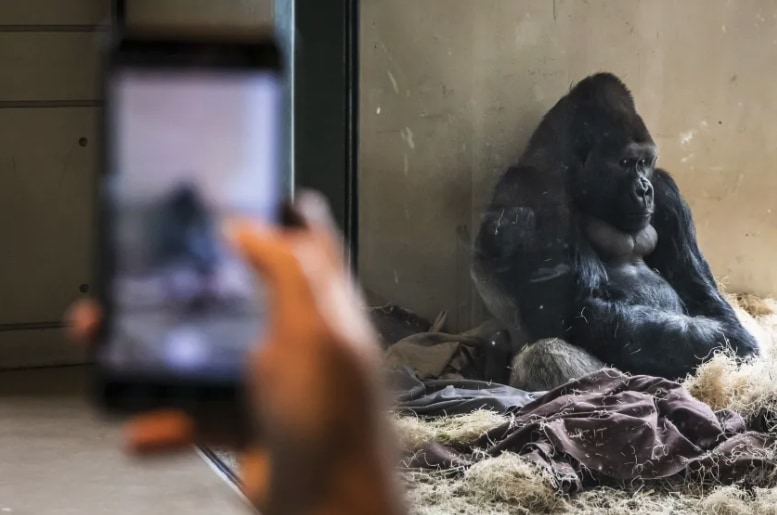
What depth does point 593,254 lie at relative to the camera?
253 cm

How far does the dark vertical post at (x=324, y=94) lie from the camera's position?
191cm

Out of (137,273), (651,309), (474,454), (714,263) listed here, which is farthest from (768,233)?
(137,273)

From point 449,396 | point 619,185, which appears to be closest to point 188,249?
point 449,396

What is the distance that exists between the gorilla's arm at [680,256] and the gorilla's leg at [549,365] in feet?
0.86

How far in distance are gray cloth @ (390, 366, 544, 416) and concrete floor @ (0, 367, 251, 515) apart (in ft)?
1.43

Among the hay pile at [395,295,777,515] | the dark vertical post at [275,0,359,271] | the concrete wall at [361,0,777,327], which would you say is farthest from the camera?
the concrete wall at [361,0,777,327]

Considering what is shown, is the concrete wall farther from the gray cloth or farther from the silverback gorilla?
the gray cloth

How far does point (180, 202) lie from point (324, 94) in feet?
4.90

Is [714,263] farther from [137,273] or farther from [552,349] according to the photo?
[137,273]

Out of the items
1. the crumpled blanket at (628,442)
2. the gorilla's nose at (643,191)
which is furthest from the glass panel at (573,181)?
the crumpled blanket at (628,442)

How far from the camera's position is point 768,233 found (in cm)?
241

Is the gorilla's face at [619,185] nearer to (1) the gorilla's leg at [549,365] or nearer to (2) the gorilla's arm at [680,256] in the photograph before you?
(2) the gorilla's arm at [680,256]

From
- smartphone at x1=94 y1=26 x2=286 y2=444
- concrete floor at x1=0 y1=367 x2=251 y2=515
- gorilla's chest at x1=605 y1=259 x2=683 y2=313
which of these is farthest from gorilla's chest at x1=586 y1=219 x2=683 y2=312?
smartphone at x1=94 y1=26 x2=286 y2=444

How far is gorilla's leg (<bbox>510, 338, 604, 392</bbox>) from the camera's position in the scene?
2439 mm
